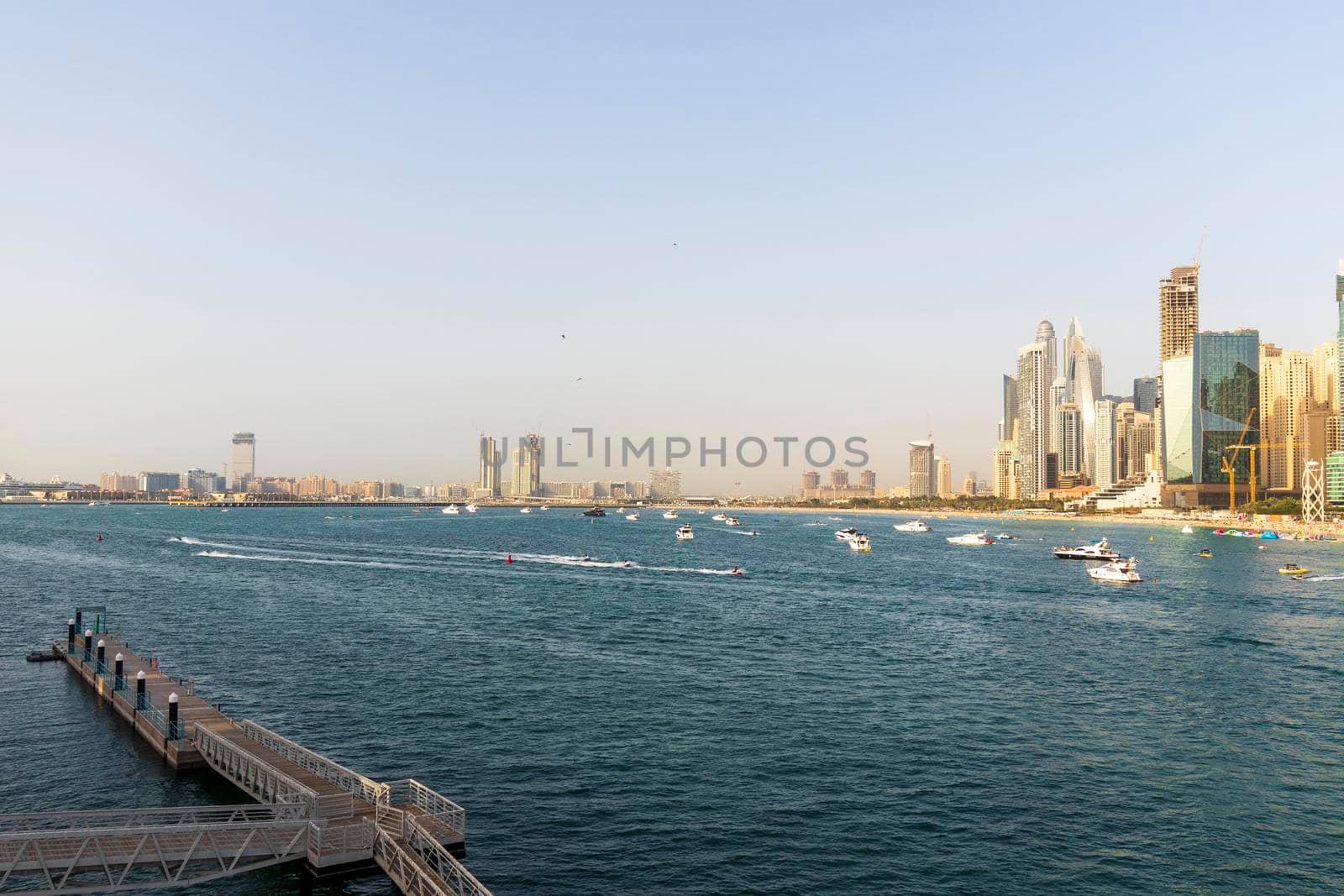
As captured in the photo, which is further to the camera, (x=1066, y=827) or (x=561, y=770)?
(x=561, y=770)

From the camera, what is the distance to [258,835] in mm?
26891

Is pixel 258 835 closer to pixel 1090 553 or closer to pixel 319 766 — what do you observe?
pixel 319 766

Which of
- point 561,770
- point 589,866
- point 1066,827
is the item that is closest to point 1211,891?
point 1066,827

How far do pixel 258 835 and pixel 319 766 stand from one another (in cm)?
766

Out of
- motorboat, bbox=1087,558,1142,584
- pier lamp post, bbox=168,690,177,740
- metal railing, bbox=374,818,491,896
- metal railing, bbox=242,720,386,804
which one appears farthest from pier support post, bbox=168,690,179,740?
motorboat, bbox=1087,558,1142,584

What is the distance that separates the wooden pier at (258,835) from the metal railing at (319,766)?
0.19 ft

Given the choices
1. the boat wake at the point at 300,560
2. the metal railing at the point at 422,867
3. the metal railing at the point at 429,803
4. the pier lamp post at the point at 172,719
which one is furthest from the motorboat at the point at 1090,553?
the metal railing at the point at 422,867

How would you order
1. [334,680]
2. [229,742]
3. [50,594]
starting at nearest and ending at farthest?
[229,742], [334,680], [50,594]

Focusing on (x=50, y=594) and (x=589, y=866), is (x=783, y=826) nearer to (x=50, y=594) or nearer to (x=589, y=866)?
(x=589, y=866)

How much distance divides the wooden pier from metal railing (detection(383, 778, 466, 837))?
0.19 ft

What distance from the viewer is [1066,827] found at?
31891 millimetres

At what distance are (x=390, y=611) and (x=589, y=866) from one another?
57.8 m

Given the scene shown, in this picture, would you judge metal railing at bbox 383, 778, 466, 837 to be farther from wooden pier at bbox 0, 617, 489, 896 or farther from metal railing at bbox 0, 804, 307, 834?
metal railing at bbox 0, 804, 307, 834

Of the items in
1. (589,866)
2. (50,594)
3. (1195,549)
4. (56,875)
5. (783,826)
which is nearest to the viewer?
(56,875)
